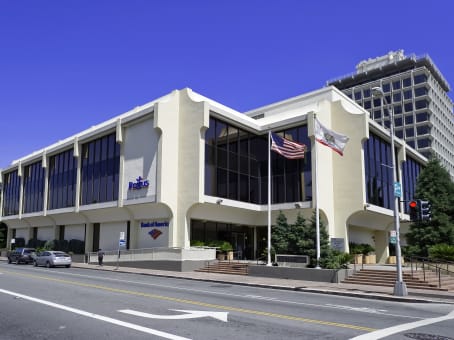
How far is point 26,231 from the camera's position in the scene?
56812 mm

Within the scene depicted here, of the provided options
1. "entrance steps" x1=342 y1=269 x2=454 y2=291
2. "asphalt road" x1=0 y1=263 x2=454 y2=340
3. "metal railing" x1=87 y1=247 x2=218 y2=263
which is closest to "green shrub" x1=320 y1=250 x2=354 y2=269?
"entrance steps" x1=342 y1=269 x2=454 y2=291

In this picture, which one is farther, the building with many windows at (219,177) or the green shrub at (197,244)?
the building with many windows at (219,177)

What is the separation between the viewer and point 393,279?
2288cm

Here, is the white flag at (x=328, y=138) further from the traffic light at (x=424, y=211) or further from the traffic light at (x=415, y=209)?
the traffic light at (x=424, y=211)

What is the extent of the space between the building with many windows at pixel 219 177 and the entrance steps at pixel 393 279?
550cm

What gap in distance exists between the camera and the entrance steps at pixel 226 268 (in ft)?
94.3

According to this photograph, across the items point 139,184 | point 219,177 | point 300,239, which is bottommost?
point 300,239

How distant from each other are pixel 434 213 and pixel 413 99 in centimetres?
7608

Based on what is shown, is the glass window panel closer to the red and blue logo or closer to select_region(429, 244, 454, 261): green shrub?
select_region(429, 244, 454, 261): green shrub

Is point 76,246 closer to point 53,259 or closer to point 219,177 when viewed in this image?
point 53,259

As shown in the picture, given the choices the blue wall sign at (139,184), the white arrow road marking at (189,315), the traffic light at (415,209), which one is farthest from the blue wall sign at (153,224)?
the white arrow road marking at (189,315)

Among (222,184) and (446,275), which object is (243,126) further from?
(446,275)

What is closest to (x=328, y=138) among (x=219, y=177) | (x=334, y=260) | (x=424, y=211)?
(x=334, y=260)

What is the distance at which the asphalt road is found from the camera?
880 centimetres
